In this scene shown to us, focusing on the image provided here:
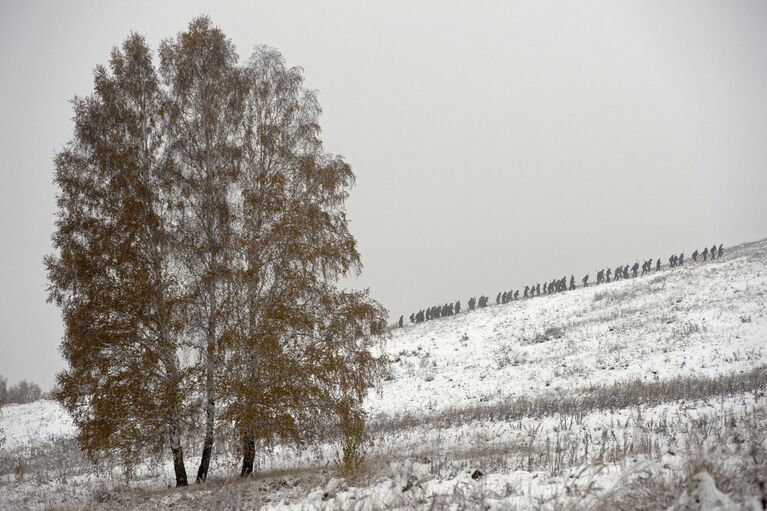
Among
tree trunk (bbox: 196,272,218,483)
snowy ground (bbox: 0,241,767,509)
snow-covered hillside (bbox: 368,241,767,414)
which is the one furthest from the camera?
snow-covered hillside (bbox: 368,241,767,414)

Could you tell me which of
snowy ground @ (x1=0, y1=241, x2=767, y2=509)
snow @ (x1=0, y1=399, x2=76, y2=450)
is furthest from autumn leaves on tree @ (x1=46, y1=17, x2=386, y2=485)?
snow @ (x1=0, y1=399, x2=76, y2=450)

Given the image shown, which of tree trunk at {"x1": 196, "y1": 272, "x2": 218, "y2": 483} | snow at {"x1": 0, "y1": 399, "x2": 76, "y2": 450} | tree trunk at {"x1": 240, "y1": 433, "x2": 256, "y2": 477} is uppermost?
tree trunk at {"x1": 196, "y1": 272, "x2": 218, "y2": 483}

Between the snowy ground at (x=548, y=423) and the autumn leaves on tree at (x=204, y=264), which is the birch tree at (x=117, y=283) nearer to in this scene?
the autumn leaves on tree at (x=204, y=264)

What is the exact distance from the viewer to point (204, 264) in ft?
31.7

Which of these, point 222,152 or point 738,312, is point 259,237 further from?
point 738,312

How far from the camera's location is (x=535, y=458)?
6.80 meters

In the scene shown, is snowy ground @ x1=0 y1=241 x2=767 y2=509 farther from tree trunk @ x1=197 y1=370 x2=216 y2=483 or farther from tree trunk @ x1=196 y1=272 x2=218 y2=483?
tree trunk @ x1=196 y1=272 x2=218 y2=483


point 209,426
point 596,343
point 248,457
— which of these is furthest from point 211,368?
point 596,343

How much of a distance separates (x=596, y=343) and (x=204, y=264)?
74.8 feet

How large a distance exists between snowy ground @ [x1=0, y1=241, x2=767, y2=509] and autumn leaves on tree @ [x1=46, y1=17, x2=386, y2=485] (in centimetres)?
142

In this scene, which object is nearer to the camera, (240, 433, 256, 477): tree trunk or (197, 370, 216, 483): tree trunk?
A: (197, 370, 216, 483): tree trunk

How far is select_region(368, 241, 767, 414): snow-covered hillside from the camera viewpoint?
19.0 meters

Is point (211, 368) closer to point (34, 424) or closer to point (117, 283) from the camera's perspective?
point (117, 283)

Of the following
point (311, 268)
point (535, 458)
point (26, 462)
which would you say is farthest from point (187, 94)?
point (26, 462)
